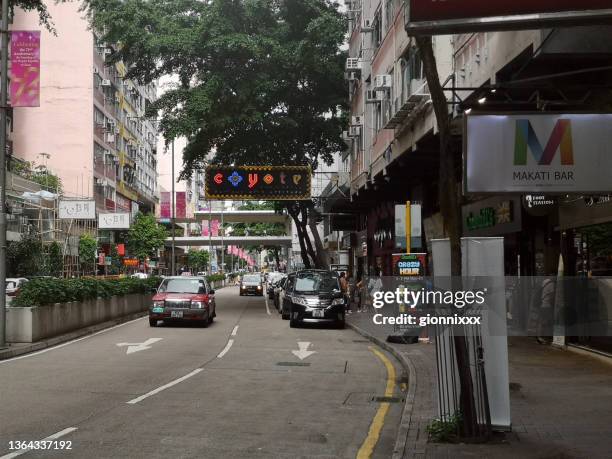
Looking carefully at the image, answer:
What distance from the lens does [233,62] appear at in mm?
32531

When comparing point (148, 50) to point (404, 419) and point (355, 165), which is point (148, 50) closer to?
point (355, 165)

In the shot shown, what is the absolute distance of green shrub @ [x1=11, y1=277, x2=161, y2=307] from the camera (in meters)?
17.4

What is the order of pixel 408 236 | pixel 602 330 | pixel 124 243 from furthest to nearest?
pixel 124 243, pixel 408 236, pixel 602 330

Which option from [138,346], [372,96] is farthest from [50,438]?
[372,96]

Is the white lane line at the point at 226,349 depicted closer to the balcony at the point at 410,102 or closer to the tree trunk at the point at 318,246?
the balcony at the point at 410,102

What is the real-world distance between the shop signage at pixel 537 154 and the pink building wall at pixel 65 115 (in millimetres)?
49929

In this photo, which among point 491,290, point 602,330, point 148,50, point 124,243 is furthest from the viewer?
point 124,243

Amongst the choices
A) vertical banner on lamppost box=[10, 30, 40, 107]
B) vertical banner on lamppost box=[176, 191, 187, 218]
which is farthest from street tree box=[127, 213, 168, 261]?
vertical banner on lamppost box=[10, 30, 40, 107]

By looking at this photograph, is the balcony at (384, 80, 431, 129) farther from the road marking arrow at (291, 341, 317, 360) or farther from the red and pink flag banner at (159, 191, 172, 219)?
the red and pink flag banner at (159, 191, 172, 219)

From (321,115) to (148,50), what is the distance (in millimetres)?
9324

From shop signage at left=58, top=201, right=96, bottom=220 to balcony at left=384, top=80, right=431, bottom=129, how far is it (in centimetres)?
1679

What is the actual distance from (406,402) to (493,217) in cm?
1100

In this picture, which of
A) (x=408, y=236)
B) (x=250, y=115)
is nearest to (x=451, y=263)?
(x=408, y=236)

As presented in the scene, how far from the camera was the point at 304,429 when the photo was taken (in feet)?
27.7
